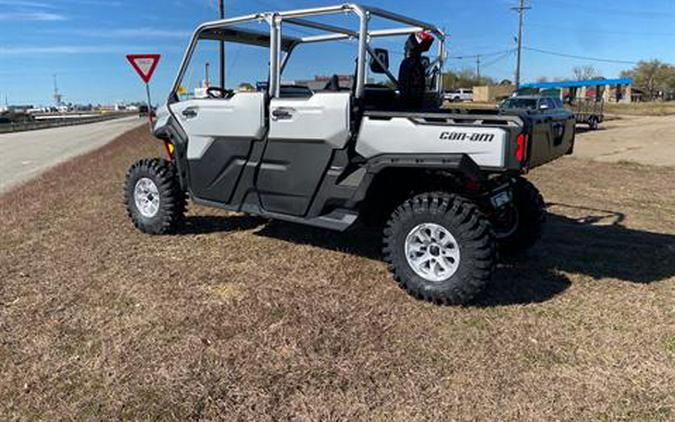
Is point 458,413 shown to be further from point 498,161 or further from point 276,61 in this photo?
point 276,61

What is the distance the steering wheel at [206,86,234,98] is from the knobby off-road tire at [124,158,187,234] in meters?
0.90

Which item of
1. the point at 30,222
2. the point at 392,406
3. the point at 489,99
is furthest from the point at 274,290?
the point at 489,99

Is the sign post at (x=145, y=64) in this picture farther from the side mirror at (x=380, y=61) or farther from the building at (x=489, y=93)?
the building at (x=489, y=93)

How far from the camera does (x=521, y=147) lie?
3.94 metres

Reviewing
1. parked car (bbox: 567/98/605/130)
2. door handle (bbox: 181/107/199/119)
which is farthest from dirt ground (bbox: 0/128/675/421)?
parked car (bbox: 567/98/605/130)

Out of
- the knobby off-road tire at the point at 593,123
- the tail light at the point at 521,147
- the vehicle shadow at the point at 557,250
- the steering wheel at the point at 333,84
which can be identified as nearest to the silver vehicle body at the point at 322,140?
the tail light at the point at 521,147

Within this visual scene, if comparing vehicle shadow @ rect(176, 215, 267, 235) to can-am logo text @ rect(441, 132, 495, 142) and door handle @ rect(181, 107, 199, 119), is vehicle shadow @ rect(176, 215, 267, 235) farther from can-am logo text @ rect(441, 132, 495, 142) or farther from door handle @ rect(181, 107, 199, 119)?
can-am logo text @ rect(441, 132, 495, 142)

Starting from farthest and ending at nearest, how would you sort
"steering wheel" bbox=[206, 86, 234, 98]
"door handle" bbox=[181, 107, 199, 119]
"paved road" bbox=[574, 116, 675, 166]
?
"paved road" bbox=[574, 116, 675, 166]
"steering wheel" bbox=[206, 86, 234, 98]
"door handle" bbox=[181, 107, 199, 119]

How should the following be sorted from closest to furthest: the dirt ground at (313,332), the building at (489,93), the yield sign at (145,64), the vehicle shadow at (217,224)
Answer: the dirt ground at (313,332) → the vehicle shadow at (217,224) → the yield sign at (145,64) → the building at (489,93)

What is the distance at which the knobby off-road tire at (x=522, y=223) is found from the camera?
5477 mm

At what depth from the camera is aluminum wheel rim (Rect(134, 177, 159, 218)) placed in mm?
6297

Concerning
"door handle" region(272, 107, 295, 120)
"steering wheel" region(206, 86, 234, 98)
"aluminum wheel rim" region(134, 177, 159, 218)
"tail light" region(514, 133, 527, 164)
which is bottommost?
"aluminum wheel rim" region(134, 177, 159, 218)

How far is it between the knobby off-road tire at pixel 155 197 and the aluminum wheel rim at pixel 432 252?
2.91 m

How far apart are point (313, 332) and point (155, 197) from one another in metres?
3.24
